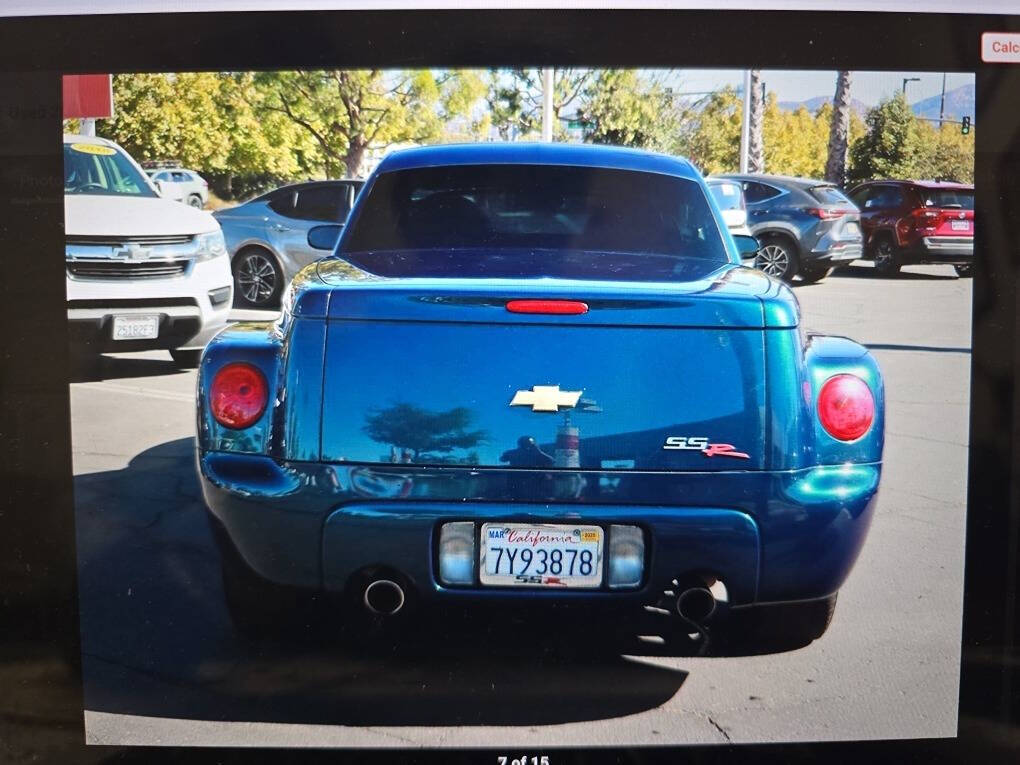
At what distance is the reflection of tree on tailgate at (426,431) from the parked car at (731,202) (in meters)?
0.78

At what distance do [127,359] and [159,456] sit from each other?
219 mm

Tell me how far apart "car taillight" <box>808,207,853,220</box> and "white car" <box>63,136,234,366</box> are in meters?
1.23

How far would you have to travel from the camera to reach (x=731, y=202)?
2.46 meters

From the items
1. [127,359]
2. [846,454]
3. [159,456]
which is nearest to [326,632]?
[159,456]

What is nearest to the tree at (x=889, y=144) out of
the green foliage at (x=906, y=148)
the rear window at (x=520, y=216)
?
the green foliage at (x=906, y=148)

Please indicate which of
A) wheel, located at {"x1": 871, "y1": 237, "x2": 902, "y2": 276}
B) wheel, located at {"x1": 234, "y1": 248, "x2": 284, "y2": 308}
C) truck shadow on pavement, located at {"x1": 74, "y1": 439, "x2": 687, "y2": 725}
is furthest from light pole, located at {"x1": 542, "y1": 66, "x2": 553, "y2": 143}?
truck shadow on pavement, located at {"x1": 74, "y1": 439, "x2": 687, "y2": 725}

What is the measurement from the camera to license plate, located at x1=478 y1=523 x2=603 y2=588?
2213mm

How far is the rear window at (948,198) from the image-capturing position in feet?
7.50

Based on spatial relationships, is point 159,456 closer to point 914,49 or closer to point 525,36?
point 525,36

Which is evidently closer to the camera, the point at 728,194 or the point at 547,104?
the point at 547,104

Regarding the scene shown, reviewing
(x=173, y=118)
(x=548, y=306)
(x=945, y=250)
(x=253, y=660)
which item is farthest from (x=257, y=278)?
(x=945, y=250)

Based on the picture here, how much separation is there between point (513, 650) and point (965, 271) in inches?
48.8

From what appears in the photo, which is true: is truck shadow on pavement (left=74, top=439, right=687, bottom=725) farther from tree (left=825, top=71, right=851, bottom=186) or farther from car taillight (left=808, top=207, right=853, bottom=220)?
tree (left=825, top=71, right=851, bottom=186)

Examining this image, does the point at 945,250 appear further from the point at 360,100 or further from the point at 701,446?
the point at 360,100
